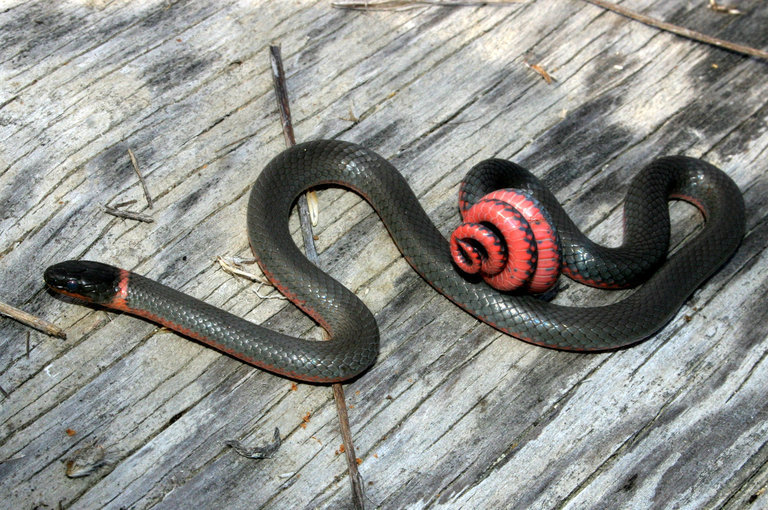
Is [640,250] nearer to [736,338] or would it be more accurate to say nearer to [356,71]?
[736,338]

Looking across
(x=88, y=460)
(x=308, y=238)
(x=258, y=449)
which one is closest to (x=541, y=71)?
(x=308, y=238)

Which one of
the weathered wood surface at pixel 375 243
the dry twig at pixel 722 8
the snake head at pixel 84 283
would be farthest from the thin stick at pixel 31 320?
the dry twig at pixel 722 8

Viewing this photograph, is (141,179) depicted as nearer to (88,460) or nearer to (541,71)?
(88,460)

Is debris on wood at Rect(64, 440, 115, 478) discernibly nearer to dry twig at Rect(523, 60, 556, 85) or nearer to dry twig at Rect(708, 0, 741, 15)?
dry twig at Rect(523, 60, 556, 85)

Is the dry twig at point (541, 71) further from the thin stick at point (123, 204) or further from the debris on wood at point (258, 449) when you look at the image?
the debris on wood at point (258, 449)

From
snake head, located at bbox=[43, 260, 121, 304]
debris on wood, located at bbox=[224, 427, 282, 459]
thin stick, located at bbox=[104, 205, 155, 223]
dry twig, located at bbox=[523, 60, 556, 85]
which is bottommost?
debris on wood, located at bbox=[224, 427, 282, 459]

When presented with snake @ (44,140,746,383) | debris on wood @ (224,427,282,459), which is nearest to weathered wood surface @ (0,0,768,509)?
debris on wood @ (224,427,282,459)
